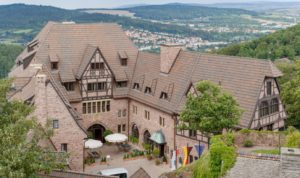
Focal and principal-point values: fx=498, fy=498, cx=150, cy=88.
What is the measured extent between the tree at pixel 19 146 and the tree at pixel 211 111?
41.3ft

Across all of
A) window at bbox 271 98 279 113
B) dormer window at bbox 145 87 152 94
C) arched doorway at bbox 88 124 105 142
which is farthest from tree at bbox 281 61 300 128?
arched doorway at bbox 88 124 105 142

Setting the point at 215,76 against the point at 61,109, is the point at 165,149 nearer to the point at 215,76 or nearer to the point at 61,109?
the point at 215,76

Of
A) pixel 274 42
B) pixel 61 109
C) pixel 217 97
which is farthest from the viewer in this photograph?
pixel 274 42

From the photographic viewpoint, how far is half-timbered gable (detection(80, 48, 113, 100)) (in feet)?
176

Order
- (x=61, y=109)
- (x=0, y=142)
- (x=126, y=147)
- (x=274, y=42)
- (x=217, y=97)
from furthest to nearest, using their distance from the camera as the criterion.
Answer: (x=274, y=42), (x=126, y=147), (x=61, y=109), (x=217, y=97), (x=0, y=142)

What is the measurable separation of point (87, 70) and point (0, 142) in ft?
105

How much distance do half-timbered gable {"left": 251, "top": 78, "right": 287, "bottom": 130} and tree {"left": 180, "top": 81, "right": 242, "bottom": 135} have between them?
239 inches

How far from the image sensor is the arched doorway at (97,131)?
5566 centimetres

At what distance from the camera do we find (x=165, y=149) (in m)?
49.3

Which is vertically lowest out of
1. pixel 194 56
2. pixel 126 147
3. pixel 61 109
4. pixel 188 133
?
pixel 126 147

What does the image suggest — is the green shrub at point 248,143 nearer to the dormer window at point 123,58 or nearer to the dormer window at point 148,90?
the dormer window at point 148,90

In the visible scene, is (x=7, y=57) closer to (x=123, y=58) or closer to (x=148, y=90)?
(x=123, y=58)

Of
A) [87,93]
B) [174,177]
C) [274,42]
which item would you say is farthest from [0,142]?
[274,42]

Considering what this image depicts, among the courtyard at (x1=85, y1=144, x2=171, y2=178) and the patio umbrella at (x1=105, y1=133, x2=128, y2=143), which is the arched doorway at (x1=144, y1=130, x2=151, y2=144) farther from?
the courtyard at (x1=85, y1=144, x2=171, y2=178)
